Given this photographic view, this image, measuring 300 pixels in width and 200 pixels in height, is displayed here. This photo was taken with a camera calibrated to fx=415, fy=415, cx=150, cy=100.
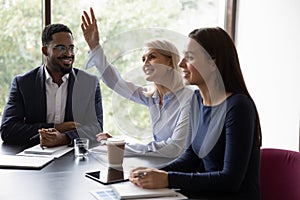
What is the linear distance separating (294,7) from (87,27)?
151 centimetres

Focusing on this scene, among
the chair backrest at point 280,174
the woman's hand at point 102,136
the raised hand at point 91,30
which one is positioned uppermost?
the raised hand at point 91,30

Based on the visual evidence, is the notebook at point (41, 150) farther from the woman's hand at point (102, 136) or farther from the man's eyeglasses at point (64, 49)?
the man's eyeglasses at point (64, 49)

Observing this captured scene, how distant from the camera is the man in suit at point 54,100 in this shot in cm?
223

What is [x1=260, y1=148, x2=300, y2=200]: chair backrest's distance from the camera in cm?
172

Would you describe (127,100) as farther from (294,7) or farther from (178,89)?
(294,7)

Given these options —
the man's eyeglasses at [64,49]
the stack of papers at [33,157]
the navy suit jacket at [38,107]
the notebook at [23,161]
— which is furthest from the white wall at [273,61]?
the notebook at [23,161]

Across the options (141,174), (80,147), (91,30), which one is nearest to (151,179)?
(141,174)

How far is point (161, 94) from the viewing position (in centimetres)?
220

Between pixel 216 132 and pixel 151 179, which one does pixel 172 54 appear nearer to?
pixel 216 132

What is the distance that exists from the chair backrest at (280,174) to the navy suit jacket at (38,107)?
0.91 metres

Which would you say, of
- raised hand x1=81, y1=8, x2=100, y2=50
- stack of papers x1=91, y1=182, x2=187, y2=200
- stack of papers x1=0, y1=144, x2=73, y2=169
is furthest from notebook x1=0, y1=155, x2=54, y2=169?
raised hand x1=81, y1=8, x2=100, y2=50

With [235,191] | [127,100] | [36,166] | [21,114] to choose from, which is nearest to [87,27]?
[127,100]

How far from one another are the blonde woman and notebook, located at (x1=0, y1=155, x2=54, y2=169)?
37 centimetres

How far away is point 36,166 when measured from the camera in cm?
170
